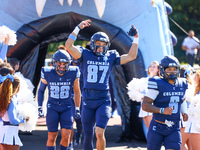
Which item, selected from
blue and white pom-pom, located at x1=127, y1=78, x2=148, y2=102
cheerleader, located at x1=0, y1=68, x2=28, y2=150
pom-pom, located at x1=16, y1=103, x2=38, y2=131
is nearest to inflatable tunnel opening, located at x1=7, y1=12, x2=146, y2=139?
blue and white pom-pom, located at x1=127, y1=78, x2=148, y2=102

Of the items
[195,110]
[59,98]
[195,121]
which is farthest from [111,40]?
[195,121]

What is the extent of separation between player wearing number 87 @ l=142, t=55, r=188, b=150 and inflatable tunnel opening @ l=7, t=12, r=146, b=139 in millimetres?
2427

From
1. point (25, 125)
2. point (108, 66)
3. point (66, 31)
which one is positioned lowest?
point (25, 125)

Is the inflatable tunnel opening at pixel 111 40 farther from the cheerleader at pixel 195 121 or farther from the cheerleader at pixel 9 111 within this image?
the cheerleader at pixel 9 111

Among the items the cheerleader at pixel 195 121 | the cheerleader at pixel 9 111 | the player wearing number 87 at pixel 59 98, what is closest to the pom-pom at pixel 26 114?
the cheerleader at pixel 9 111

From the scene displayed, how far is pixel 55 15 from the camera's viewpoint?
274 inches

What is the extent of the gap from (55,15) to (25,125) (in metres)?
2.66

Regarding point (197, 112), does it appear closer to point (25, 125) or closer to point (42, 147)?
point (25, 125)

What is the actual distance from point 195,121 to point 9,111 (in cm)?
244

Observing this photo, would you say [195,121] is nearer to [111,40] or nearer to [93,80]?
[93,80]

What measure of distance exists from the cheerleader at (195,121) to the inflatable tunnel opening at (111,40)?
1.73 m

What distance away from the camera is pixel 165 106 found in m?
4.41

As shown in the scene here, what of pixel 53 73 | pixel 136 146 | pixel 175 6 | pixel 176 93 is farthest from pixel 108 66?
pixel 175 6

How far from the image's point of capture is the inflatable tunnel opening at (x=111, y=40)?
22.6 ft
